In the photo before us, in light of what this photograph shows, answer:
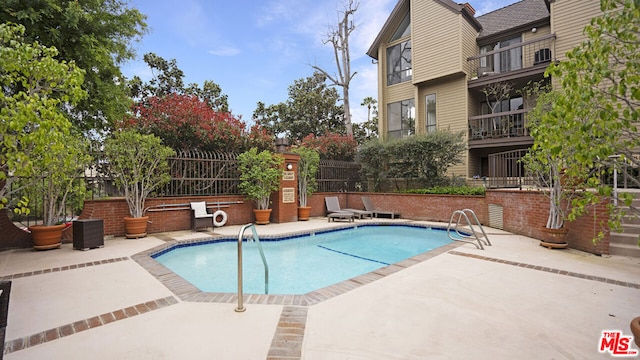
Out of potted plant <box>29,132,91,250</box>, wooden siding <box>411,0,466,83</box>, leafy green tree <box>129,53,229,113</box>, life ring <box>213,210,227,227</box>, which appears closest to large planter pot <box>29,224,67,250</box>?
potted plant <box>29,132,91,250</box>

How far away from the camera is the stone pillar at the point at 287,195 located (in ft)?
36.3

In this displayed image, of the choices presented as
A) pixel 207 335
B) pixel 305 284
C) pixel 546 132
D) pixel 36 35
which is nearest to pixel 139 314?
pixel 207 335

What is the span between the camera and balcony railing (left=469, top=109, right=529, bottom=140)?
1323 cm

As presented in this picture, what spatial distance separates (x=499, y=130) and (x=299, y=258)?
37.7ft

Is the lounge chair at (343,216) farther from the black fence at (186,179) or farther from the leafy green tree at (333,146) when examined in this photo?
the leafy green tree at (333,146)

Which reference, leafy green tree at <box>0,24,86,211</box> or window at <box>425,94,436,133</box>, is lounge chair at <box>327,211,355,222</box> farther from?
leafy green tree at <box>0,24,86,211</box>

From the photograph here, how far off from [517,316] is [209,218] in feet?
26.3

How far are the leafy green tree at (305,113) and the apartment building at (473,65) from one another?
21.4 ft

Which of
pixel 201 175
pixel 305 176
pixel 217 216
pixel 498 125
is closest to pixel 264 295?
pixel 217 216

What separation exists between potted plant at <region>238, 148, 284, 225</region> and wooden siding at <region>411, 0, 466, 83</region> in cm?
956

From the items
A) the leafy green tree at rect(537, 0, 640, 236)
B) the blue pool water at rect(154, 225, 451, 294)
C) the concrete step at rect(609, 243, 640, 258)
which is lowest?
the blue pool water at rect(154, 225, 451, 294)

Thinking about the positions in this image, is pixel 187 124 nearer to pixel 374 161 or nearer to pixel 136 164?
pixel 136 164

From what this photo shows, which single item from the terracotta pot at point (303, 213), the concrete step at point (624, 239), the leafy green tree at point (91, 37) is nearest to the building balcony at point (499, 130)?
the concrete step at point (624, 239)

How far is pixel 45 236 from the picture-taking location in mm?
6477
